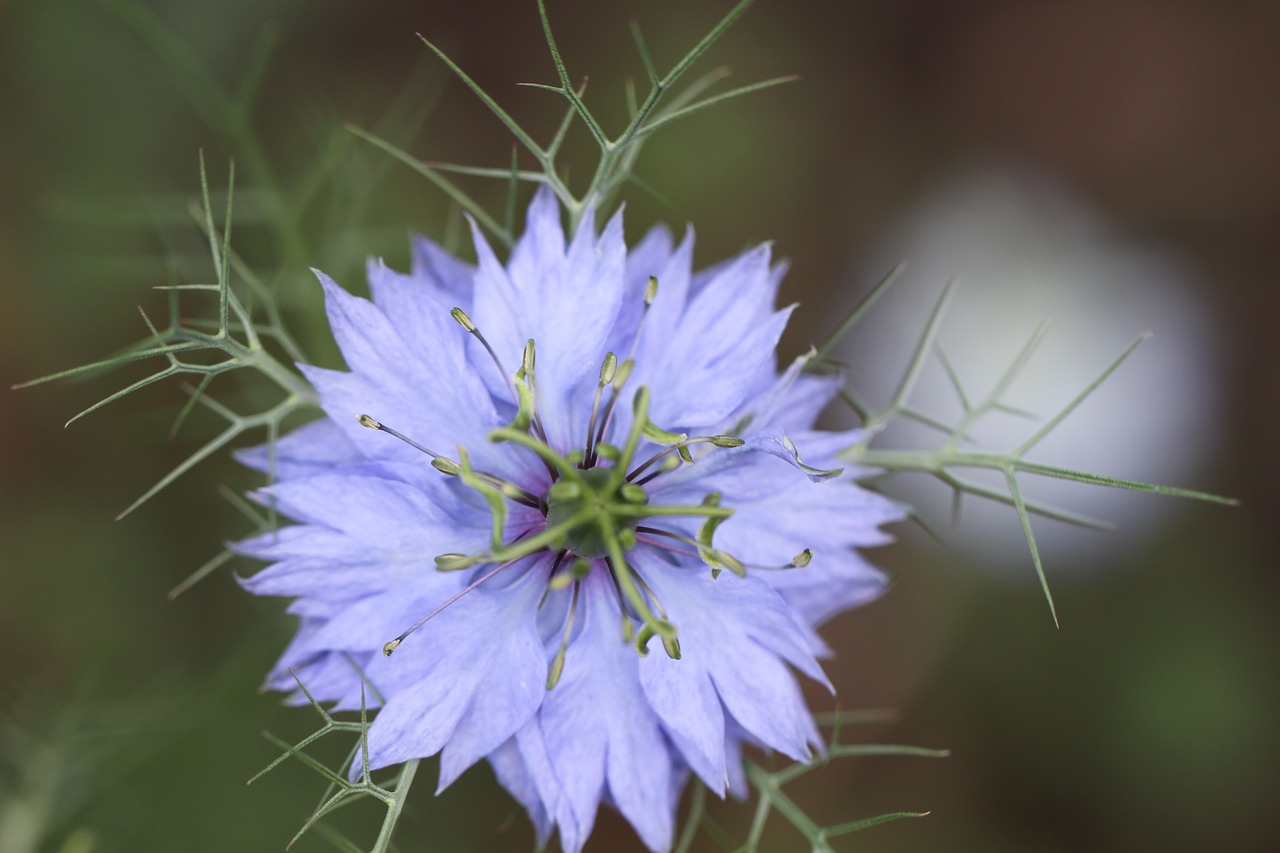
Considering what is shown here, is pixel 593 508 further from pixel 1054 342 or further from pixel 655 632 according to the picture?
pixel 1054 342

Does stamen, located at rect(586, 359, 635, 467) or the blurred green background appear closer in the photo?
stamen, located at rect(586, 359, 635, 467)

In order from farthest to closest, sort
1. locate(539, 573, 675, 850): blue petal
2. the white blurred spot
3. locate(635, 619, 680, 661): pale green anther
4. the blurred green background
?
1. the white blurred spot
2. the blurred green background
3. locate(539, 573, 675, 850): blue petal
4. locate(635, 619, 680, 661): pale green anther

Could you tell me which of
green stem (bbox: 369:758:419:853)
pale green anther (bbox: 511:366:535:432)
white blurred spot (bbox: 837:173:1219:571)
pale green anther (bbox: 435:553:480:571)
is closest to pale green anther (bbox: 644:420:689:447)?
pale green anther (bbox: 511:366:535:432)

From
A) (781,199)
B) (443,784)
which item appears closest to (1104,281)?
(781,199)

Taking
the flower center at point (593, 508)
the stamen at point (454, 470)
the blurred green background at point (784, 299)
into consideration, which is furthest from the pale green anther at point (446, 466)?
the blurred green background at point (784, 299)

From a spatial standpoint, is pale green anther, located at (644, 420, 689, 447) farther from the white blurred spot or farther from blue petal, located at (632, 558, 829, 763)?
the white blurred spot

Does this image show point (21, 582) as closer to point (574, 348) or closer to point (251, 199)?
point (251, 199)

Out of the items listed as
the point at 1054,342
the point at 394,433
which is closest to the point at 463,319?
the point at 394,433

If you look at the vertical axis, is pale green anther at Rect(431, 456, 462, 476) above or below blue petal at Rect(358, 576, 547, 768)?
above
